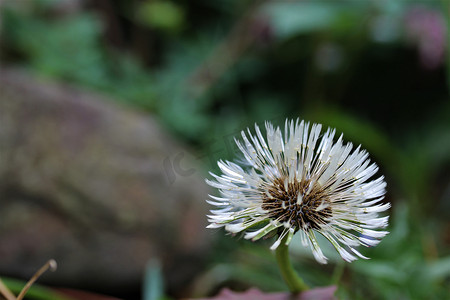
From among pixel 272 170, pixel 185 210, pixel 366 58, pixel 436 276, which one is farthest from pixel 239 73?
pixel 272 170

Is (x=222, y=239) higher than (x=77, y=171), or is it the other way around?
(x=77, y=171)

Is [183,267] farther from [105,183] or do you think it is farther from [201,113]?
[201,113]

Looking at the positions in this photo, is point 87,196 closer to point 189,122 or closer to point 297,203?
point 189,122

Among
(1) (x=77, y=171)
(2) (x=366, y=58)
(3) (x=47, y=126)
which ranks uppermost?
(2) (x=366, y=58)

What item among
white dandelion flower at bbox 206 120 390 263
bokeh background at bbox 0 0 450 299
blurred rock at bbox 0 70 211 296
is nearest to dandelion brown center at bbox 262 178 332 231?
white dandelion flower at bbox 206 120 390 263

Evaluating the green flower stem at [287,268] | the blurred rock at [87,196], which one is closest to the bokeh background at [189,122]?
the blurred rock at [87,196]

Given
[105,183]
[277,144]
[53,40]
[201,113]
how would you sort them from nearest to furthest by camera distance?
[277,144] → [105,183] → [53,40] → [201,113]

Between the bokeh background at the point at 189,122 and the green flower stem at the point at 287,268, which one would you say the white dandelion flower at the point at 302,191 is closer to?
the green flower stem at the point at 287,268
